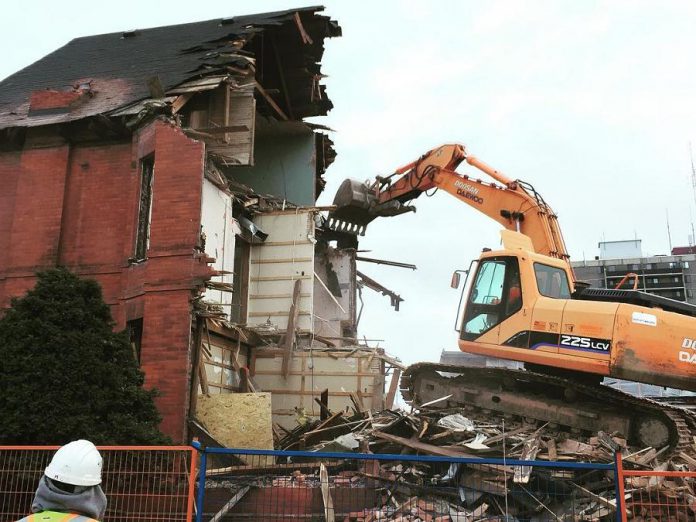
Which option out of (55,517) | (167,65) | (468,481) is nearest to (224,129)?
(167,65)

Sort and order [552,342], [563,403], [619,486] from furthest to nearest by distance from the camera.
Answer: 1. [563,403]
2. [552,342]
3. [619,486]

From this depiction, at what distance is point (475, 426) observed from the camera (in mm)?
11969

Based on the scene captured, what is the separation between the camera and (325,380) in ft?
53.7

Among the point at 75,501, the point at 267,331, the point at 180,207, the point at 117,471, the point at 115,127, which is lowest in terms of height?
the point at 117,471

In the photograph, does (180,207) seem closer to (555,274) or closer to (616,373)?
(555,274)

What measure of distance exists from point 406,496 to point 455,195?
8619 millimetres

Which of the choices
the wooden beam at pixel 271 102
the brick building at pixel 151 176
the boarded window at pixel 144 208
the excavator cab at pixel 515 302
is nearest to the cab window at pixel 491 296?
the excavator cab at pixel 515 302

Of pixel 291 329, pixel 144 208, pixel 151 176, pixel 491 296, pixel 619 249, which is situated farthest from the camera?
pixel 619 249

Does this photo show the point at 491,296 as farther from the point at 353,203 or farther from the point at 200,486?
the point at 200,486

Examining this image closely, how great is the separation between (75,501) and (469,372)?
35.2 feet

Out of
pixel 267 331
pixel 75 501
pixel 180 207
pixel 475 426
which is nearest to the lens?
pixel 75 501

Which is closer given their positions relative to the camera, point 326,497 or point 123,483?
point 123,483

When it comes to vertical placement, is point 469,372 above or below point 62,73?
below

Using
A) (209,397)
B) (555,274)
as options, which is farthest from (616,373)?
Result: (209,397)
